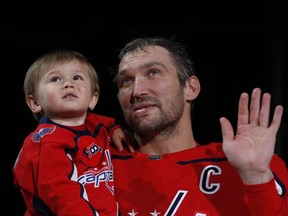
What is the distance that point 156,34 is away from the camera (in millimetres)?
2982

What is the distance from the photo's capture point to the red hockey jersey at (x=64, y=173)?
1021 mm

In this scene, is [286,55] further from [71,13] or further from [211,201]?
[211,201]

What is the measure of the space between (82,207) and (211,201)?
401 millimetres

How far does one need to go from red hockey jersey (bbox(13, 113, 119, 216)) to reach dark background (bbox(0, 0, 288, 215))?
5.04 ft

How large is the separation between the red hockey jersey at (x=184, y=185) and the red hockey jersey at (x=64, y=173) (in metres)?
0.11

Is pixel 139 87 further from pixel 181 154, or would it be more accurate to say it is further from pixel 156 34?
pixel 156 34

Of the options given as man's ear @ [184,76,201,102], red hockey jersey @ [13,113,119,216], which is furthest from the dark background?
red hockey jersey @ [13,113,119,216]

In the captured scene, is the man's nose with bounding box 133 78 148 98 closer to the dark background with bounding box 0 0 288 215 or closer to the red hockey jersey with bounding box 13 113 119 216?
the red hockey jersey with bounding box 13 113 119 216

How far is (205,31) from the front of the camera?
3.10 metres

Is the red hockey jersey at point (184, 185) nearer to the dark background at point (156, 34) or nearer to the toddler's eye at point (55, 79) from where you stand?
the toddler's eye at point (55, 79)

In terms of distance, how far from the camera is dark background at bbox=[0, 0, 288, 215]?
2.74 m

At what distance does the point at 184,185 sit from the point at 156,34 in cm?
187

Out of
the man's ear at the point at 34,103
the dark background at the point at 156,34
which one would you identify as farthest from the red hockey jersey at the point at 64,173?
the dark background at the point at 156,34

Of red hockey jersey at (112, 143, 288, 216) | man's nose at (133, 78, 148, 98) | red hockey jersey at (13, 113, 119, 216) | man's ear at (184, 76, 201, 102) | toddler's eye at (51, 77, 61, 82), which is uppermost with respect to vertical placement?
toddler's eye at (51, 77, 61, 82)
